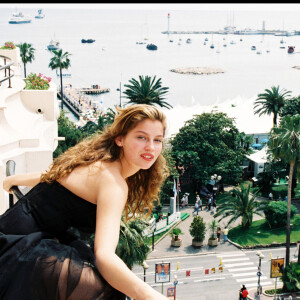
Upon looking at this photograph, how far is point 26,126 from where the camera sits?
1859 cm

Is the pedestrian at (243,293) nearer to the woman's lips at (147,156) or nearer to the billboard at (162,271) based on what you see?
the billboard at (162,271)

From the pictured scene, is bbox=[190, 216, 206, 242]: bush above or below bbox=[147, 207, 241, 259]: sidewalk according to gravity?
above

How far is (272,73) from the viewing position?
137 m

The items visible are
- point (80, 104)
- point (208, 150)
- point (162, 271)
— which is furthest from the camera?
point (80, 104)

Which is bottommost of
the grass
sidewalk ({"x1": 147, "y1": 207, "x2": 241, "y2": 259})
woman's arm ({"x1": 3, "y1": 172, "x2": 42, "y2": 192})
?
sidewalk ({"x1": 147, "y1": 207, "x2": 241, "y2": 259})

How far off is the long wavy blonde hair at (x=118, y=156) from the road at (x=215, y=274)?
22.6m

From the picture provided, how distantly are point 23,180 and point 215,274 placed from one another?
26.7 m

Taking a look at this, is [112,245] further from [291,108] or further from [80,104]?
[80,104]

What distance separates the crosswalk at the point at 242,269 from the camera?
92.5ft

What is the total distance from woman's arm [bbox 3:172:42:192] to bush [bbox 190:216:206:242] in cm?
2829

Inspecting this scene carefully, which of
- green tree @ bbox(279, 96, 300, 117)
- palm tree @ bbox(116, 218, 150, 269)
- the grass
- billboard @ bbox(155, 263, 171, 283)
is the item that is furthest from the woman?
green tree @ bbox(279, 96, 300, 117)

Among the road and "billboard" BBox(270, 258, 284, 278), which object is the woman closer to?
the road

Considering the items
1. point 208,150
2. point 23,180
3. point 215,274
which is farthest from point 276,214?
point 23,180

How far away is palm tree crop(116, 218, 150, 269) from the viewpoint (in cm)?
1861
